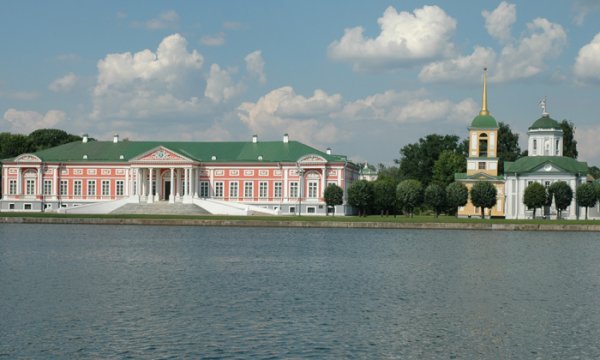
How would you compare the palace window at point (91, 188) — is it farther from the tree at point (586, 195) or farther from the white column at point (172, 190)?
the tree at point (586, 195)

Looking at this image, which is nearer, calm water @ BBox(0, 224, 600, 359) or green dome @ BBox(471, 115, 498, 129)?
calm water @ BBox(0, 224, 600, 359)

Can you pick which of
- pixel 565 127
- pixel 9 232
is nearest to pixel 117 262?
pixel 9 232

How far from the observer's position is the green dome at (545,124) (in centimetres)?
8694

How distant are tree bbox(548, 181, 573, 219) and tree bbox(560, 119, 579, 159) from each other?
104ft

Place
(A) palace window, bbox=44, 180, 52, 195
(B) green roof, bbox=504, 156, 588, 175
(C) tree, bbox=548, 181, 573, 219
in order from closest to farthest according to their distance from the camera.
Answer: (C) tree, bbox=548, 181, 573, 219, (B) green roof, bbox=504, 156, 588, 175, (A) palace window, bbox=44, 180, 52, 195

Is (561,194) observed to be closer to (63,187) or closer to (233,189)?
(233,189)

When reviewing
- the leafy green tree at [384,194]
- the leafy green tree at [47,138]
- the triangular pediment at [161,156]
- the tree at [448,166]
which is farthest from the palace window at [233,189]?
the leafy green tree at [47,138]

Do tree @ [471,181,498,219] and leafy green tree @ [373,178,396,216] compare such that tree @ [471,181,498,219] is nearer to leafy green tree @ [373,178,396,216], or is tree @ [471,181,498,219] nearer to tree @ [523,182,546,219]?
tree @ [523,182,546,219]

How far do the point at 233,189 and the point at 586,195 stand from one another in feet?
107

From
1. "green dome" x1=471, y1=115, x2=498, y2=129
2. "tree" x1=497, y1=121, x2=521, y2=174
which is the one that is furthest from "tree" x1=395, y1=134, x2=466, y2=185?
"green dome" x1=471, y1=115, x2=498, y2=129

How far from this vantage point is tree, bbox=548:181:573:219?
73.7 meters

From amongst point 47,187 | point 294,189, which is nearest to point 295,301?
point 294,189

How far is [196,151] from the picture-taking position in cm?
8731

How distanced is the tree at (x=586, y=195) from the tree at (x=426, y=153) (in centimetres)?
3160
